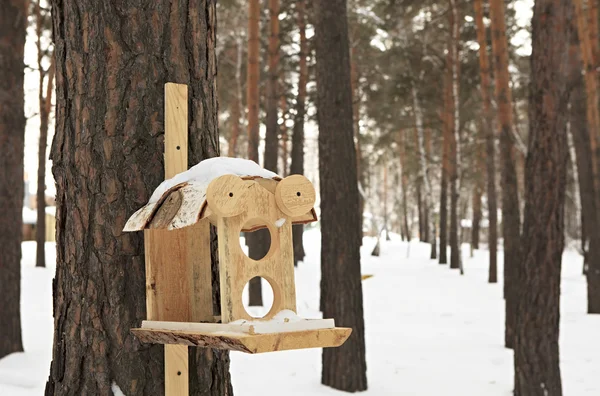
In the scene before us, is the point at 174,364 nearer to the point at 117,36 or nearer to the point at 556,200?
the point at 117,36

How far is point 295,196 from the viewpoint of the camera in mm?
2275

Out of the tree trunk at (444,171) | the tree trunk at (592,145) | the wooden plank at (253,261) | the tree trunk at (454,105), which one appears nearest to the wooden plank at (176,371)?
the wooden plank at (253,261)

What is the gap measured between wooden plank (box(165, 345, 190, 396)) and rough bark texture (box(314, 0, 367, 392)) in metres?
4.28

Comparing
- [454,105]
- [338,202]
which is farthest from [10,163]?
[454,105]

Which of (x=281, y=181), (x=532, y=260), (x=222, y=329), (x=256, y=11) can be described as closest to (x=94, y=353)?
(x=222, y=329)

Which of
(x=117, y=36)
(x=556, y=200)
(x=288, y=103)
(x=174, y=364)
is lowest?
(x=174, y=364)

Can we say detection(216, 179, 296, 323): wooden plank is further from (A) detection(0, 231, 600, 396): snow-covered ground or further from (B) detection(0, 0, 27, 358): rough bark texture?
(B) detection(0, 0, 27, 358): rough bark texture

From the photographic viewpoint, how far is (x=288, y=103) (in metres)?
18.6

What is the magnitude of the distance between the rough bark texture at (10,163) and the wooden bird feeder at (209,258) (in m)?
5.08

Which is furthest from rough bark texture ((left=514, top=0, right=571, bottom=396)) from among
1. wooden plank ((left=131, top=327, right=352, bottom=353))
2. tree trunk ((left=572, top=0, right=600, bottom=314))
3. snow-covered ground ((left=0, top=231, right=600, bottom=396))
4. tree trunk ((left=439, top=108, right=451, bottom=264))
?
tree trunk ((left=439, top=108, right=451, bottom=264))

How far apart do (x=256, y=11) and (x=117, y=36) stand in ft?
32.4

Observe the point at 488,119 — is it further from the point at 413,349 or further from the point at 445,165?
the point at 413,349

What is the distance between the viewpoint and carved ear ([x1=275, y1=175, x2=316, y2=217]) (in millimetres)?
2258

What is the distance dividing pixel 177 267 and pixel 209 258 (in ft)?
0.48
